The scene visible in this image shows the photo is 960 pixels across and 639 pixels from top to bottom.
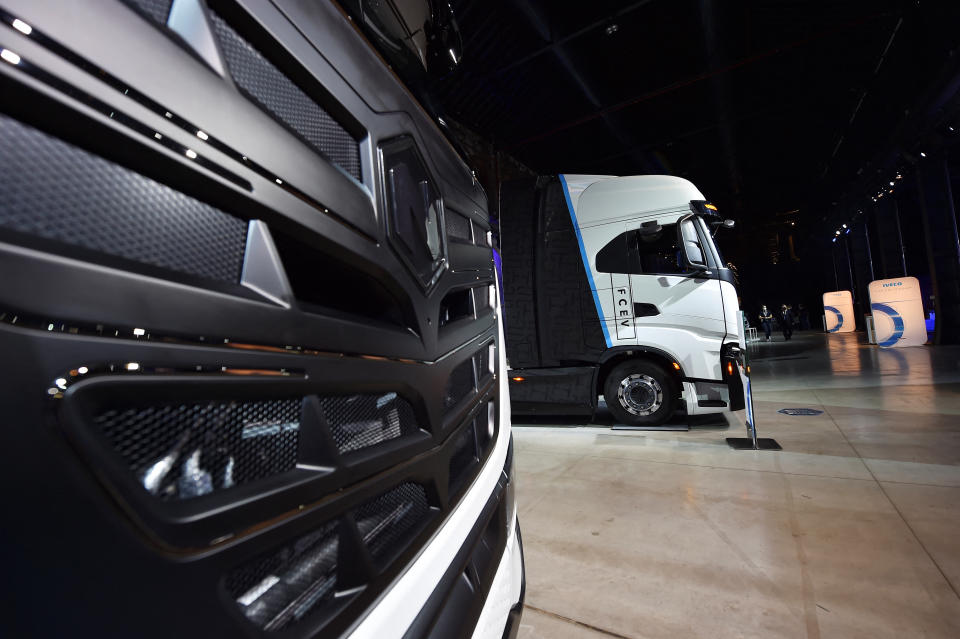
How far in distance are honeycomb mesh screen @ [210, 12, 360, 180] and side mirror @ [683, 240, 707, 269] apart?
423cm

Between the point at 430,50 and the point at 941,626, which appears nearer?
the point at 430,50

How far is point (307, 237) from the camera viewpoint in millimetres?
608

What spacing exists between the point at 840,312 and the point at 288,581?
79.5ft

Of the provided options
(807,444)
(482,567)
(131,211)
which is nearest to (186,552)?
(131,211)

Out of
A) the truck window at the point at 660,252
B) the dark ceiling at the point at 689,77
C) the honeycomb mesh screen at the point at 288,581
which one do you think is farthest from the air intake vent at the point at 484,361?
the dark ceiling at the point at 689,77

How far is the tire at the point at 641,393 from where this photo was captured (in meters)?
4.57

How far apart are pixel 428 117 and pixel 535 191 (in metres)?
4.09

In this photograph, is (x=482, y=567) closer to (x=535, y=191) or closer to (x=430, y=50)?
(x=430, y=50)

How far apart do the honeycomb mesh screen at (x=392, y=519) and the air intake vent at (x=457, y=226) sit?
0.58 metres

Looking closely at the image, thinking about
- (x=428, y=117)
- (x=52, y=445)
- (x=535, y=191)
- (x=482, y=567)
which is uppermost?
(x=535, y=191)

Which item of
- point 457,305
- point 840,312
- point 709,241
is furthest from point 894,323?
point 457,305

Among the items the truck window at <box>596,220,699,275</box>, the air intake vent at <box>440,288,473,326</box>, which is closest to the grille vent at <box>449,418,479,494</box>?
the air intake vent at <box>440,288,473,326</box>

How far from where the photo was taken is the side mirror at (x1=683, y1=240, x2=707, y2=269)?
4.28m

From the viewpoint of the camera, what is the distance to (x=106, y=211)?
1.34 feet
